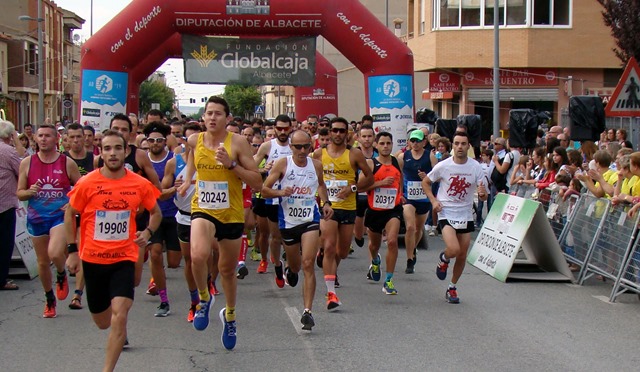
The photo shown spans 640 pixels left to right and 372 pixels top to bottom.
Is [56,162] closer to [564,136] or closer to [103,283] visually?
[103,283]

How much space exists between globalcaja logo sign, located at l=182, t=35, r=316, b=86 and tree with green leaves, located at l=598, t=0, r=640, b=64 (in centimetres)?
766

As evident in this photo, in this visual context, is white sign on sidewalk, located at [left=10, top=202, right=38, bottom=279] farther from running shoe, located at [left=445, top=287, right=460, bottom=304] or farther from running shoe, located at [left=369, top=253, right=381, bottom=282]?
running shoe, located at [left=445, top=287, right=460, bottom=304]

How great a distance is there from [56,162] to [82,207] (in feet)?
9.79

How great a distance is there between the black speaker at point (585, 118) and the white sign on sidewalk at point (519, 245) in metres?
2.17

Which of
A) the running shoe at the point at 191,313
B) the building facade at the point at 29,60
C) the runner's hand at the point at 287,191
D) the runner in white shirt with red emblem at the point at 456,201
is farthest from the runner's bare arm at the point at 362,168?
the building facade at the point at 29,60

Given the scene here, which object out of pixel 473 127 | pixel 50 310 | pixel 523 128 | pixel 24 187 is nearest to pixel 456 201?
pixel 50 310

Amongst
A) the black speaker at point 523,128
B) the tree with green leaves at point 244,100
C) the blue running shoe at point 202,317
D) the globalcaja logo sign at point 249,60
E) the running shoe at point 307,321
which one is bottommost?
the running shoe at point 307,321

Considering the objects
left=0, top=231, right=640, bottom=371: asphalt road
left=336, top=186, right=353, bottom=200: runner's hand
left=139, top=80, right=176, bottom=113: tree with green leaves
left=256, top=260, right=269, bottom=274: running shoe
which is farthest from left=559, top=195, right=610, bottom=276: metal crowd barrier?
left=139, top=80, right=176, bottom=113: tree with green leaves

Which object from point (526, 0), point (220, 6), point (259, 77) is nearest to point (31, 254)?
point (220, 6)

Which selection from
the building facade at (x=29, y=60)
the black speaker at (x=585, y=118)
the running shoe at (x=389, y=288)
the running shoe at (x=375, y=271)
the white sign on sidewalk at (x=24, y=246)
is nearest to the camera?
the running shoe at (x=389, y=288)

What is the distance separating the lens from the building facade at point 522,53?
3512 centimetres

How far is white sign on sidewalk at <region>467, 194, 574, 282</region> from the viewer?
12133mm

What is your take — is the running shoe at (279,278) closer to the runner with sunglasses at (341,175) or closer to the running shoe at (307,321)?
the runner with sunglasses at (341,175)

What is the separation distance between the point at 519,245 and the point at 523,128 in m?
5.73
